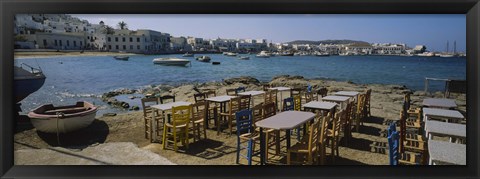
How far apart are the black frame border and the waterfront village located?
17740 millimetres

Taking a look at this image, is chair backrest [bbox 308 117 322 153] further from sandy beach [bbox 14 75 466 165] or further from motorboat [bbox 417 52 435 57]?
motorboat [bbox 417 52 435 57]

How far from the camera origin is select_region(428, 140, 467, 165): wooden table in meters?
2.02

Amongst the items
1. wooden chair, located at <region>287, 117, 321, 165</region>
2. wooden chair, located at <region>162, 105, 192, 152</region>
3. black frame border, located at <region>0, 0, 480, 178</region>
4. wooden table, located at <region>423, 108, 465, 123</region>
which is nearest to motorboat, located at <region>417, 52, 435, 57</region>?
wooden table, located at <region>423, 108, 465, 123</region>

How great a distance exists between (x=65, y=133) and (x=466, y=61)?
629cm

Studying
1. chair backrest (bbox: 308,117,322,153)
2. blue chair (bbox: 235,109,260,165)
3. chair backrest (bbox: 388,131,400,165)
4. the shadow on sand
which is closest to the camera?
chair backrest (bbox: 388,131,400,165)

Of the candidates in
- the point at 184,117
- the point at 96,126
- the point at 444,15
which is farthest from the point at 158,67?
the point at 444,15

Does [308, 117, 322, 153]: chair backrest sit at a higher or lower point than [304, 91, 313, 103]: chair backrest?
lower

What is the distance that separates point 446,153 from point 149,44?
134ft

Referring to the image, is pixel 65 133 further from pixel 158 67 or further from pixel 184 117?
pixel 158 67

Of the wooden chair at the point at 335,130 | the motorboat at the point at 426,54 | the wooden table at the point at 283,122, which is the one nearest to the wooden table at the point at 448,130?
the wooden chair at the point at 335,130

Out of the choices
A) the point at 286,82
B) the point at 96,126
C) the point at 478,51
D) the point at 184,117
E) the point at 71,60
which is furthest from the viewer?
the point at 71,60

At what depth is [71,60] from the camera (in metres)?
35.1

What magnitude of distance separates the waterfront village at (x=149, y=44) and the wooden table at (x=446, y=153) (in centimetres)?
2063

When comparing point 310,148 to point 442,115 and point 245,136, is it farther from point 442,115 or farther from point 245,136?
point 442,115
